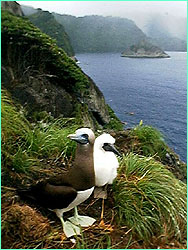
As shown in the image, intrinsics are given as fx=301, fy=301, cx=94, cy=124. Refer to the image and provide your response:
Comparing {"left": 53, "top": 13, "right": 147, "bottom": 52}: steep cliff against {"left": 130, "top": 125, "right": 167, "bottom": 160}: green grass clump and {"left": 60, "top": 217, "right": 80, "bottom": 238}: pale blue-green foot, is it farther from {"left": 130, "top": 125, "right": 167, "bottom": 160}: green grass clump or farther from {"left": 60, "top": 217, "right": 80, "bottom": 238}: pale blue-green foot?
{"left": 60, "top": 217, "right": 80, "bottom": 238}: pale blue-green foot

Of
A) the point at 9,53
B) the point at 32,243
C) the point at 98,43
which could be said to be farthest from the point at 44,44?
the point at 32,243

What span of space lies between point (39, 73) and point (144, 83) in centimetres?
111

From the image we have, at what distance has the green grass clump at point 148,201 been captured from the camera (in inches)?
55.9

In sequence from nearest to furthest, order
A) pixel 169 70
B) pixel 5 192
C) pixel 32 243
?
1. pixel 32 243
2. pixel 5 192
3. pixel 169 70

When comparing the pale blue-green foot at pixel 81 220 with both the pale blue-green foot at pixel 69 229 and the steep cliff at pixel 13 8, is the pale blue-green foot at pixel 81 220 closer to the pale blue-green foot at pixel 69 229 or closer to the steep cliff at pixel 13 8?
the pale blue-green foot at pixel 69 229

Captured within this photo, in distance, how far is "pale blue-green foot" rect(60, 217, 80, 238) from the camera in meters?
1.29

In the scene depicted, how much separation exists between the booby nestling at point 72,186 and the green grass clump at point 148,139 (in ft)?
4.84

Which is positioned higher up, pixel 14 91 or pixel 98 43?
pixel 98 43

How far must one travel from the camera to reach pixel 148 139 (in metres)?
2.85

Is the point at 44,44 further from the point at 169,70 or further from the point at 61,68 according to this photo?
the point at 169,70

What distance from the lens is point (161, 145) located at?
2.93m

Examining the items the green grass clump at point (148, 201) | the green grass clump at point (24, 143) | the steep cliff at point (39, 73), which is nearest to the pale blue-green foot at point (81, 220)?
the green grass clump at point (148, 201)

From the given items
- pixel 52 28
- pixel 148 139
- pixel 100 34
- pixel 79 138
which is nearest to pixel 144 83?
pixel 148 139

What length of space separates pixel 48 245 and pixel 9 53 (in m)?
1.25
